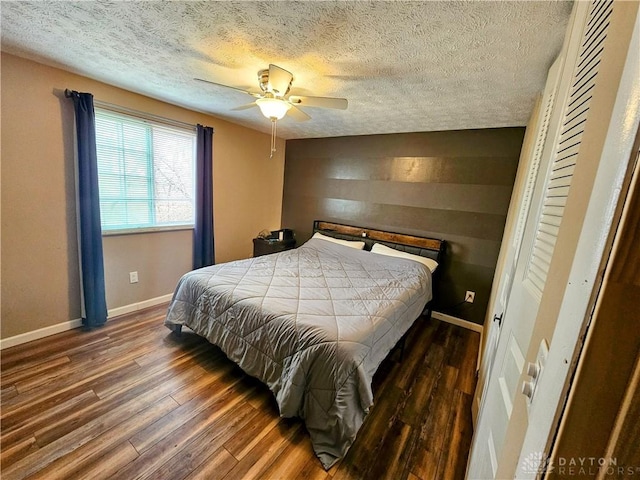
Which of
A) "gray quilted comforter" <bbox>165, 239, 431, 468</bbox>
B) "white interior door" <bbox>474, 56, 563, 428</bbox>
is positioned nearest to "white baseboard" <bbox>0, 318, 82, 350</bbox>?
"gray quilted comforter" <bbox>165, 239, 431, 468</bbox>

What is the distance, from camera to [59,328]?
238cm

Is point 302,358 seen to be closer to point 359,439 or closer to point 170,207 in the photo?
point 359,439

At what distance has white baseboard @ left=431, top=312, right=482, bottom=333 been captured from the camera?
9.91ft

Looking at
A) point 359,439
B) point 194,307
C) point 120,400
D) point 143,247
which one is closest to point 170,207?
point 143,247

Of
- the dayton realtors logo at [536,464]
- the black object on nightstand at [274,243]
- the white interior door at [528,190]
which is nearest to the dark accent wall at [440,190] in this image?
the black object on nightstand at [274,243]

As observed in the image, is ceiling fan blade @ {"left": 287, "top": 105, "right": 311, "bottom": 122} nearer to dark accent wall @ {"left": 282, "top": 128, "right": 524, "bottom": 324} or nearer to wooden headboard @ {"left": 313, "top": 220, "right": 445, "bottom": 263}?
dark accent wall @ {"left": 282, "top": 128, "right": 524, "bottom": 324}

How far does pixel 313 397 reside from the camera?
1.54 meters

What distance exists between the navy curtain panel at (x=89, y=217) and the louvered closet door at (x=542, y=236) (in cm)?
315

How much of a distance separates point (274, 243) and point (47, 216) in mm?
2419

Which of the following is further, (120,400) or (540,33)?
(120,400)

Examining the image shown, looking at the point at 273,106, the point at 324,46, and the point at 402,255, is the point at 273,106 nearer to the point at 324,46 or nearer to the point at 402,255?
the point at 324,46

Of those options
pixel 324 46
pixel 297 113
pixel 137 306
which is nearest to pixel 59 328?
pixel 137 306

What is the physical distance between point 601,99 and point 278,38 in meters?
1.57

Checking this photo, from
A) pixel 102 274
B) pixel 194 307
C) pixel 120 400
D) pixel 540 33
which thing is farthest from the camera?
pixel 102 274
